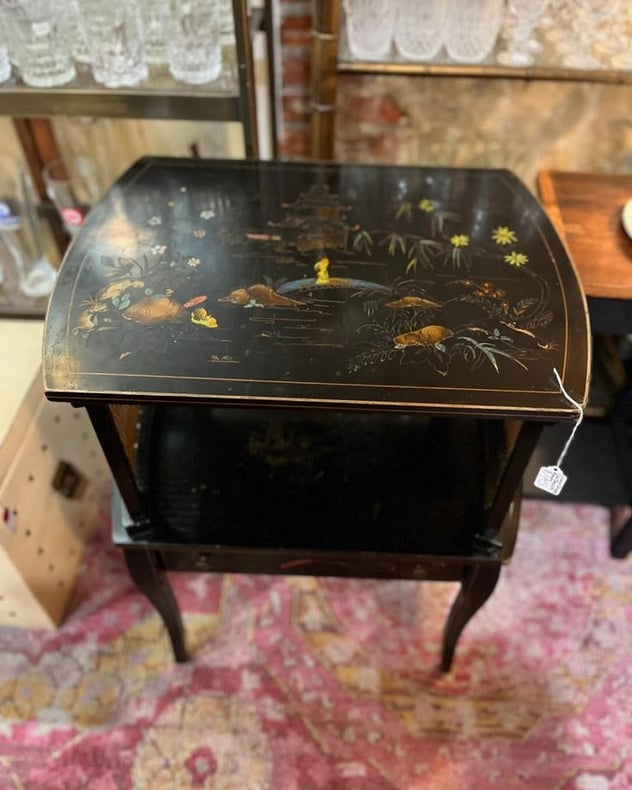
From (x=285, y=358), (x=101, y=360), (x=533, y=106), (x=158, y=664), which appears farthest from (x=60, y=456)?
(x=533, y=106)

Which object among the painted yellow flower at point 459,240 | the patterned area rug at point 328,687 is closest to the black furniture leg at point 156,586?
the patterned area rug at point 328,687

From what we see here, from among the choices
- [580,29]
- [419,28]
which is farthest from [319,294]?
[580,29]

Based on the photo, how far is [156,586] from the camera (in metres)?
1.13

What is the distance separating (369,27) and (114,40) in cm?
48

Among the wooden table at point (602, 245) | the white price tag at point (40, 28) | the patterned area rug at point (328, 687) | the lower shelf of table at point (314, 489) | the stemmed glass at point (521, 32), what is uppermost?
the white price tag at point (40, 28)

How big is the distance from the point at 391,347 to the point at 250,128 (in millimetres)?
561

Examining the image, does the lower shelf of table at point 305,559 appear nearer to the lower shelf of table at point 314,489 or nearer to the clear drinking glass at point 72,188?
the lower shelf of table at point 314,489

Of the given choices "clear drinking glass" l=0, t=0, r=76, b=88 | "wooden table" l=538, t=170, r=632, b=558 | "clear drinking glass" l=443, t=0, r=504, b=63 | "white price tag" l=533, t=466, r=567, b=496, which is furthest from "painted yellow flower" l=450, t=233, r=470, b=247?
"clear drinking glass" l=0, t=0, r=76, b=88

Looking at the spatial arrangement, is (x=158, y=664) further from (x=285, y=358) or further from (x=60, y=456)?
(x=285, y=358)

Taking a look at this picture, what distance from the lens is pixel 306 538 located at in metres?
1.04

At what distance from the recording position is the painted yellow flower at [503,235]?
104 cm

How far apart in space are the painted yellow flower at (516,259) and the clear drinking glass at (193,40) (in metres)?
0.62

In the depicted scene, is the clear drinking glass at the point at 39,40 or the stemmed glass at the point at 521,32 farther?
the stemmed glass at the point at 521,32

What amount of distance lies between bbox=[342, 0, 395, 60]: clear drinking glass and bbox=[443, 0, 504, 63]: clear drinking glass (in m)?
0.11
